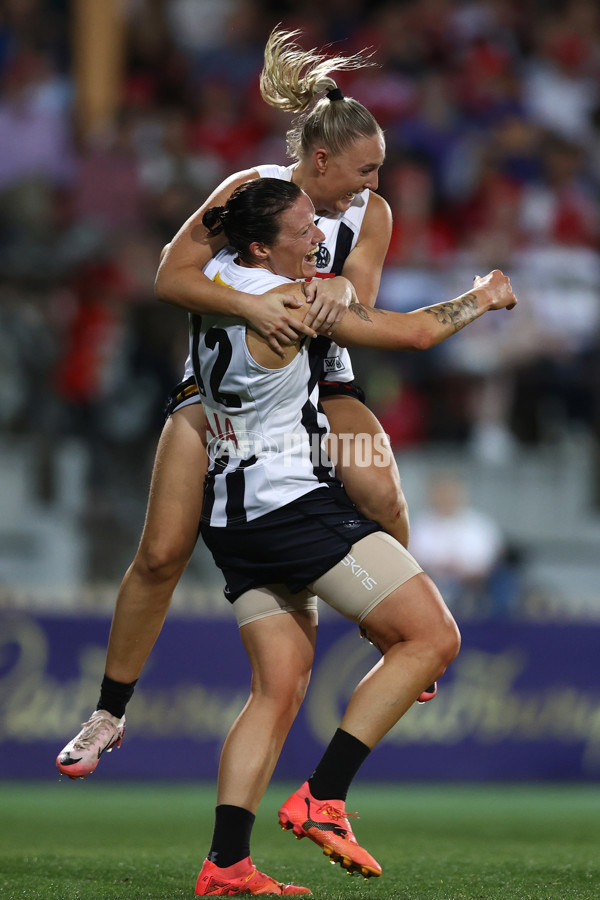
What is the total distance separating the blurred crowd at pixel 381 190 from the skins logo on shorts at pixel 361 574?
15.4 ft

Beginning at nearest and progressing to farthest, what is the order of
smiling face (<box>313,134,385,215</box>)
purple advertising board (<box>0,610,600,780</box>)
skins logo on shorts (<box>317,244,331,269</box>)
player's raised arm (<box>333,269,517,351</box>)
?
player's raised arm (<box>333,269,517,351</box>), smiling face (<box>313,134,385,215</box>), skins logo on shorts (<box>317,244,331,269</box>), purple advertising board (<box>0,610,600,780</box>)

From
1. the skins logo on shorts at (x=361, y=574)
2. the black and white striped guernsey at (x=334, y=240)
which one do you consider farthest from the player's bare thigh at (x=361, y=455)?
the skins logo on shorts at (x=361, y=574)

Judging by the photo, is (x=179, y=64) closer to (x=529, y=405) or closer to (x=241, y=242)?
(x=529, y=405)

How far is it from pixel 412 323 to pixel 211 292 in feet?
1.96

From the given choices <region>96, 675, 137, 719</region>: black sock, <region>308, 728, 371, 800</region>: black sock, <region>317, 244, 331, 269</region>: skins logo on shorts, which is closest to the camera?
<region>308, 728, 371, 800</region>: black sock

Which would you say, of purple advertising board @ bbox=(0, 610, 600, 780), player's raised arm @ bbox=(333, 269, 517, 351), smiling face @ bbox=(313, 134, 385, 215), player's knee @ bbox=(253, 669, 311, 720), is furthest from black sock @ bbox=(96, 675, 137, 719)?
purple advertising board @ bbox=(0, 610, 600, 780)

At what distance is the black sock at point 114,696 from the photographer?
4359 millimetres

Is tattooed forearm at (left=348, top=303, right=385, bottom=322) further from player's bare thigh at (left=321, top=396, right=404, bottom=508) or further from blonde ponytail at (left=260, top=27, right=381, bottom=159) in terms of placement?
blonde ponytail at (left=260, top=27, right=381, bottom=159)

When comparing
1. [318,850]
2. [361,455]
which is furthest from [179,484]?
[318,850]

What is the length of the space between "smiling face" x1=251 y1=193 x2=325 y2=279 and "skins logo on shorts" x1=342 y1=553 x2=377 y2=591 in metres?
0.87

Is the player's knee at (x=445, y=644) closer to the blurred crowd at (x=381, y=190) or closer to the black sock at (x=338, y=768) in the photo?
the black sock at (x=338, y=768)

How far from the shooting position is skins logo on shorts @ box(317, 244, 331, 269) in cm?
408

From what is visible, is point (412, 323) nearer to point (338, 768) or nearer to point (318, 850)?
point (338, 768)

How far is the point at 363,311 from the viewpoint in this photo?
3.75 m
